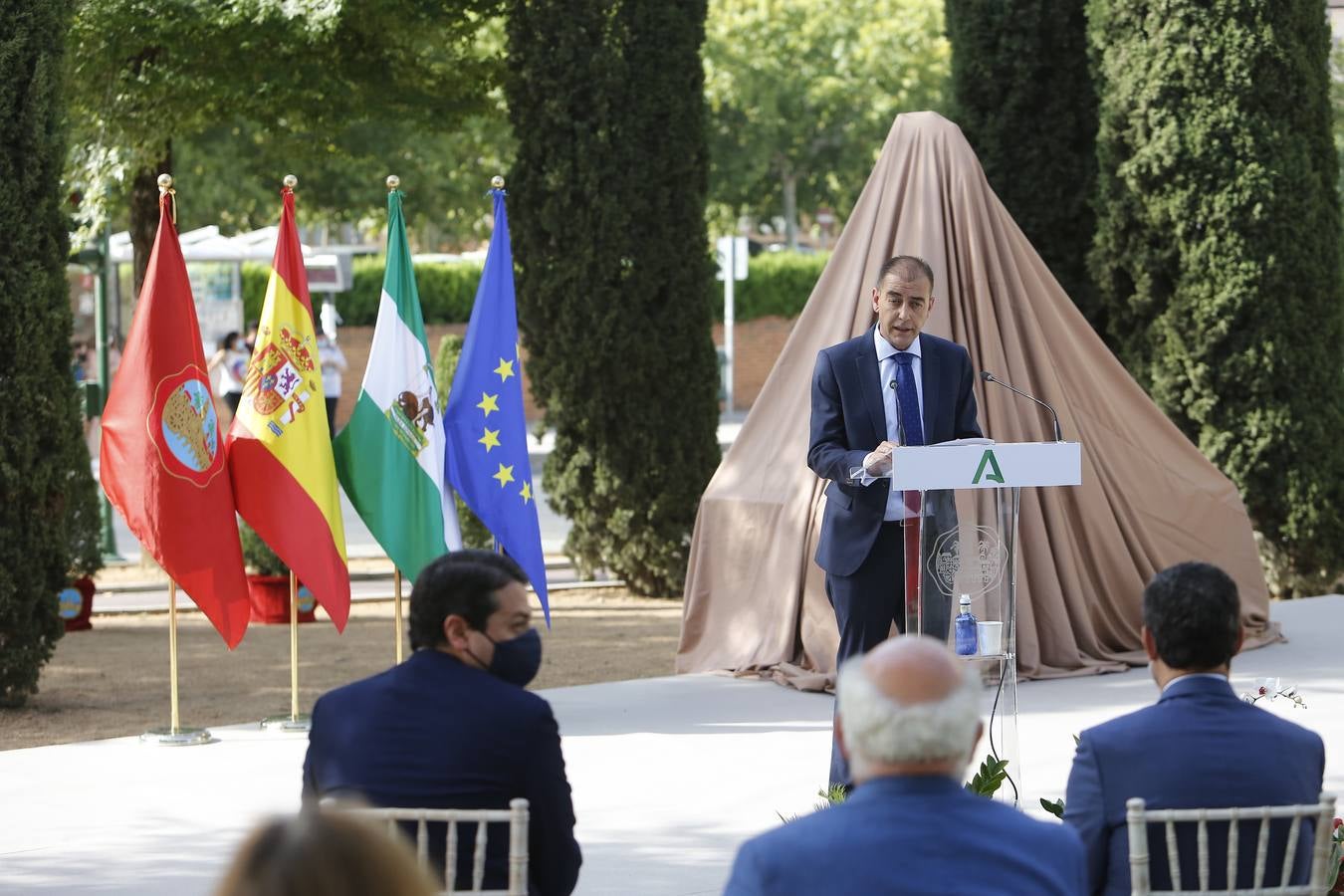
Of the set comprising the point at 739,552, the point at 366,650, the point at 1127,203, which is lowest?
the point at 366,650

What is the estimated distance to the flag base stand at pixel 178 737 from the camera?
7680mm

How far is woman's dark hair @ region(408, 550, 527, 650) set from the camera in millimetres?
3658

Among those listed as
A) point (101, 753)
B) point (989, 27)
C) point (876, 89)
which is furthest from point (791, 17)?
point (101, 753)

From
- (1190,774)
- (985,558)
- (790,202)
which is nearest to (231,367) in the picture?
(985,558)

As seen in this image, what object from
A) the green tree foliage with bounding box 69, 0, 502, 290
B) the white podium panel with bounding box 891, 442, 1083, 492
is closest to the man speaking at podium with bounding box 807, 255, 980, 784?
the white podium panel with bounding box 891, 442, 1083, 492

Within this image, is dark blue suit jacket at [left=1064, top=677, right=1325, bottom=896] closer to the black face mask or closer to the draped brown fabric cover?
the black face mask

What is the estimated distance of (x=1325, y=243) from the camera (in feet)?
35.7

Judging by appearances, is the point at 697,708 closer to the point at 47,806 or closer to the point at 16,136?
the point at 47,806

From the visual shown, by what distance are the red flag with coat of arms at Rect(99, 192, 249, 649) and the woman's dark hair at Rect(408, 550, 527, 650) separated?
13.7 feet

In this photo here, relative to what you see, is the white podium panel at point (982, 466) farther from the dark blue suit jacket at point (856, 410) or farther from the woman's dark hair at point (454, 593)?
the woman's dark hair at point (454, 593)

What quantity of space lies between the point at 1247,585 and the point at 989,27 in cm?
385

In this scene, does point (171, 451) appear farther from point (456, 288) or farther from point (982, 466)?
point (456, 288)

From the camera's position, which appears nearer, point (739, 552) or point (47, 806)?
point (47, 806)

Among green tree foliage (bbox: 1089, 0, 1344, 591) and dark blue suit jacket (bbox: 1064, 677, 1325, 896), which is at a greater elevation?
green tree foliage (bbox: 1089, 0, 1344, 591)
